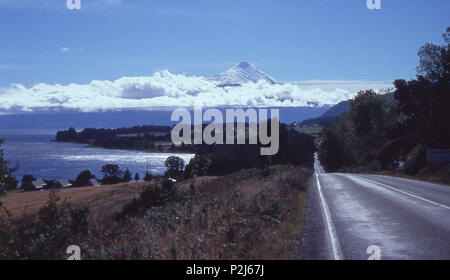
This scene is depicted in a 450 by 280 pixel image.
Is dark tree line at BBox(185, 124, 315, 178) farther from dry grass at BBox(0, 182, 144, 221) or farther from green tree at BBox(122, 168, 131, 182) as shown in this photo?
green tree at BBox(122, 168, 131, 182)

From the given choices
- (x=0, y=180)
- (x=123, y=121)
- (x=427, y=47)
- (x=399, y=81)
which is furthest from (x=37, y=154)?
(x=399, y=81)

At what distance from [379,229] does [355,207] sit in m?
4.52

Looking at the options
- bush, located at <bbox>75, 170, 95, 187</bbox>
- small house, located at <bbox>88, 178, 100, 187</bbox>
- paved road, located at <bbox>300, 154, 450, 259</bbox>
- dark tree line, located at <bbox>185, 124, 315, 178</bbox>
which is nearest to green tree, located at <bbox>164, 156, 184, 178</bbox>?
paved road, located at <bbox>300, 154, 450, 259</bbox>

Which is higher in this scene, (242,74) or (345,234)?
(242,74)

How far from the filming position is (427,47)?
4725 cm

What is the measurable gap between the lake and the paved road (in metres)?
23.6

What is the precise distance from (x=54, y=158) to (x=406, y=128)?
1928 inches

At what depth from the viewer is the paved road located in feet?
26.7

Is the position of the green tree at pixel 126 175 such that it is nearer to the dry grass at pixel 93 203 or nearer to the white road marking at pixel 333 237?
the dry grass at pixel 93 203

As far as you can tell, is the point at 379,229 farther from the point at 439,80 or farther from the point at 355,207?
the point at 439,80

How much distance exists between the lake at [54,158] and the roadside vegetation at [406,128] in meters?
23.8

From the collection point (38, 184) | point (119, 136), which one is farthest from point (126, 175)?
point (38, 184)

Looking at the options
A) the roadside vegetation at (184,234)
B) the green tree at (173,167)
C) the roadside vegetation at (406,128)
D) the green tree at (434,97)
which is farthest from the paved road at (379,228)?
the green tree at (434,97)
